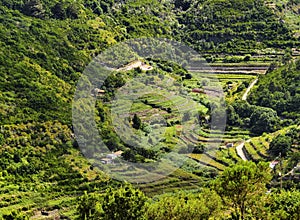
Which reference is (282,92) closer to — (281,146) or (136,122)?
(281,146)

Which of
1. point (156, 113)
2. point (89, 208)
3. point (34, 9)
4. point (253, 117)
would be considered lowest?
point (253, 117)

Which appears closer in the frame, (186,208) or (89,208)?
(89,208)

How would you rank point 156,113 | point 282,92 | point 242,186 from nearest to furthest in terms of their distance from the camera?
point 242,186, point 156,113, point 282,92

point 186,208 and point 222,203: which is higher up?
point 222,203

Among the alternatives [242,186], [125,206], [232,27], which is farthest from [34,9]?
[242,186]

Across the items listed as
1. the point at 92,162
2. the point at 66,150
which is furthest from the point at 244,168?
the point at 66,150

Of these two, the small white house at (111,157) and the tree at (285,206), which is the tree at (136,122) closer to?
the small white house at (111,157)

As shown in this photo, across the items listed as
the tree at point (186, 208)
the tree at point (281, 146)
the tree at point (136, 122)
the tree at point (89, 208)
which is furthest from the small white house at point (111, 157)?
the tree at point (89, 208)
